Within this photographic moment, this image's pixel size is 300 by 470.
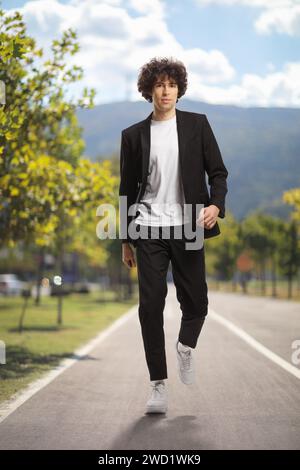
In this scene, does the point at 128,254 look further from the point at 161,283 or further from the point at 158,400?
the point at 158,400

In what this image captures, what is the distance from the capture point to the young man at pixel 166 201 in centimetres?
553

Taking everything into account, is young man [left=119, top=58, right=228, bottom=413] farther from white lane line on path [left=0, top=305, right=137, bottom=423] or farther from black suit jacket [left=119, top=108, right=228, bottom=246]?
white lane line on path [left=0, top=305, right=137, bottom=423]

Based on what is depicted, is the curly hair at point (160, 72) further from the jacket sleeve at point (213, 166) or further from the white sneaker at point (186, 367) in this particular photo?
the white sneaker at point (186, 367)

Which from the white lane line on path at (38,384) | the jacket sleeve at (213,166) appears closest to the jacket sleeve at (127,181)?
the jacket sleeve at (213,166)

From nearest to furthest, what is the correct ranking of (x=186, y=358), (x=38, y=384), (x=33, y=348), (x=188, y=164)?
(x=188, y=164) < (x=186, y=358) < (x=38, y=384) < (x=33, y=348)

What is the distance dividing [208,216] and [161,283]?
60 centimetres

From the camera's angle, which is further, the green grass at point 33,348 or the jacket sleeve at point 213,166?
the green grass at point 33,348

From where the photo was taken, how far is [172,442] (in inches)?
178

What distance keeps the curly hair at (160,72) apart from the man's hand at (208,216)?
0.94m

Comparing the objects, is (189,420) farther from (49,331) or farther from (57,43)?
(49,331)

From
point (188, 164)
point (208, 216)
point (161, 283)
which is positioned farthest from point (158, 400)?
point (188, 164)

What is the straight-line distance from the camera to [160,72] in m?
5.71

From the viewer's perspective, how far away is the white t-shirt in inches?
218

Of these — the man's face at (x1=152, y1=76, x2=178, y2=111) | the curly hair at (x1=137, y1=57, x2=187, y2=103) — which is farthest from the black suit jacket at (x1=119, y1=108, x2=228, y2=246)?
the curly hair at (x1=137, y1=57, x2=187, y2=103)
